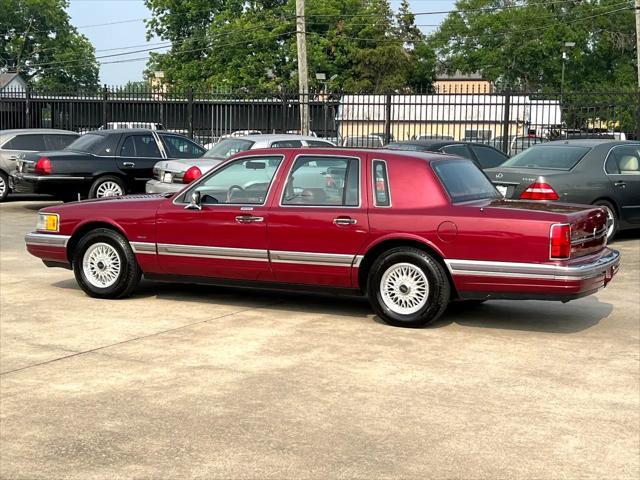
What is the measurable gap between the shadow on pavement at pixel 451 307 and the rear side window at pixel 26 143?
1041cm

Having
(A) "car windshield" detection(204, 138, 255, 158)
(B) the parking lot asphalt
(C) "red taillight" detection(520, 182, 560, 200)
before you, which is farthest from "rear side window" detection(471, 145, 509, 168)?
(B) the parking lot asphalt

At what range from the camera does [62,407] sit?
230 inches

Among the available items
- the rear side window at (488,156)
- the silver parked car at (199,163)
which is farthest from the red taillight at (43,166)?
the rear side window at (488,156)

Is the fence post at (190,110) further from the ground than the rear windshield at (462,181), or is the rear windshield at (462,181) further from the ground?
the fence post at (190,110)

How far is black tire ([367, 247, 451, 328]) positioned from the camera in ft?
26.4

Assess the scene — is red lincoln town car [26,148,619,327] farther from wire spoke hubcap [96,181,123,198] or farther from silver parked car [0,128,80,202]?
silver parked car [0,128,80,202]

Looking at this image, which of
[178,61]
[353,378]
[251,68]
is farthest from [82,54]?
[353,378]

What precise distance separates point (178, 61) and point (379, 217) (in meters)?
62.8

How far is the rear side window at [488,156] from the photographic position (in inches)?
659

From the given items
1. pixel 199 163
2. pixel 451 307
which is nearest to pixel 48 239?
pixel 451 307

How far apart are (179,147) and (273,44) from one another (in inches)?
1887

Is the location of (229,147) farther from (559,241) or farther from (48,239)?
(559,241)

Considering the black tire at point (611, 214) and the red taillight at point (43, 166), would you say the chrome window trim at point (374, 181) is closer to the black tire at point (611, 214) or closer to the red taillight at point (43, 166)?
the black tire at point (611, 214)

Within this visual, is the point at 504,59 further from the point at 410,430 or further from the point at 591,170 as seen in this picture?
the point at 410,430
